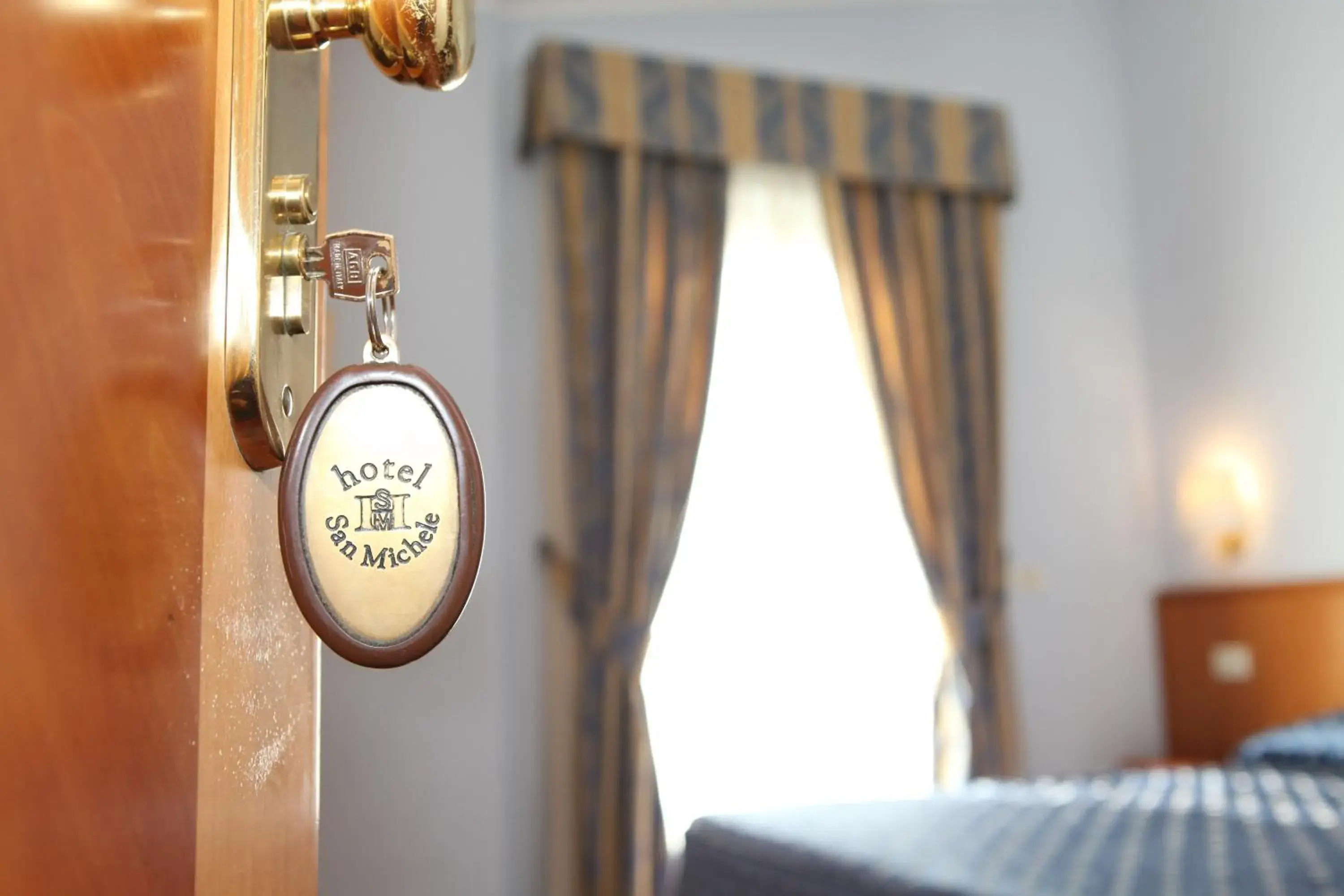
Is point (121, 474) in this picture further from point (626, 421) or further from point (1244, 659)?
point (1244, 659)

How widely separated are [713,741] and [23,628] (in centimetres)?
329

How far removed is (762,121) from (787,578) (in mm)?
1403

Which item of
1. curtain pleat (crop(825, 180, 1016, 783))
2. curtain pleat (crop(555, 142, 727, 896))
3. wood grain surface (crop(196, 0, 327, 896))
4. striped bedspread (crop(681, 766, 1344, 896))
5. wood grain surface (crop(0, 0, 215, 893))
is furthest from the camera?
curtain pleat (crop(825, 180, 1016, 783))

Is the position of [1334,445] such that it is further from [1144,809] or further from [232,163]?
[232,163]

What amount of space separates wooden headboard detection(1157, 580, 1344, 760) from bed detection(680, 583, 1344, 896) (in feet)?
2.02

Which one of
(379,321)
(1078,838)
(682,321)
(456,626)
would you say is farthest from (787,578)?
(379,321)

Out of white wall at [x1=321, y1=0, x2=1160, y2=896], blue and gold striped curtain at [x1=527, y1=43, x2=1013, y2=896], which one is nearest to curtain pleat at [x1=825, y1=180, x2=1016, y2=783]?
blue and gold striped curtain at [x1=527, y1=43, x2=1013, y2=896]

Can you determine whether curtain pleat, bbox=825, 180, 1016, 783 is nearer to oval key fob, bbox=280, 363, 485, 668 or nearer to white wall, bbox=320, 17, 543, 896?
white wall, bbox=320, 17, 543, 896

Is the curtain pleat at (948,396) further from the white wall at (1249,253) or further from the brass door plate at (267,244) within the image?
the brass door plate at (267,244)

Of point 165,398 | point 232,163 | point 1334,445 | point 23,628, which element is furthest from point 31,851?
point 1334,445

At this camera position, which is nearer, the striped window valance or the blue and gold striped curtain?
the blue and gold striped curtain

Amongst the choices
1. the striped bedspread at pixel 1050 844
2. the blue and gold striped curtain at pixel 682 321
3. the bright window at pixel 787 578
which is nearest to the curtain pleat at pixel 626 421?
the blue and gold striped curtain at pixel 682 321

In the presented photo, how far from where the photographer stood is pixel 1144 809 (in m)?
2.02

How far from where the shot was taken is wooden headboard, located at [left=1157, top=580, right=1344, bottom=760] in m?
3.35
